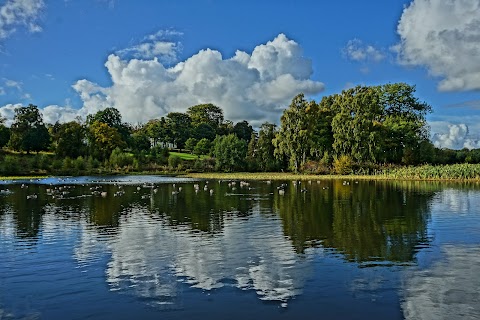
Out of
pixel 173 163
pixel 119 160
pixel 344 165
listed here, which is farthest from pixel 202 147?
pixel 344 165

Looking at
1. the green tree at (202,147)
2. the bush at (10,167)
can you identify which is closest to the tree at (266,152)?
the green tree at (202,147)

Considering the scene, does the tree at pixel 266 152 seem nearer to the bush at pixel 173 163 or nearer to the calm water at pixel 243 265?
the bush at pixel 173 163

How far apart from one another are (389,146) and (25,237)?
83327 millimetres

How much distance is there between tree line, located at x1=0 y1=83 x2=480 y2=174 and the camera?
292 ft

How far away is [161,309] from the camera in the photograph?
1131 centimetres

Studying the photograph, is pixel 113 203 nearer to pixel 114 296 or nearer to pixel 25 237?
pixel 25 237

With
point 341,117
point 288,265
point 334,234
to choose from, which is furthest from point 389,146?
point 288,265

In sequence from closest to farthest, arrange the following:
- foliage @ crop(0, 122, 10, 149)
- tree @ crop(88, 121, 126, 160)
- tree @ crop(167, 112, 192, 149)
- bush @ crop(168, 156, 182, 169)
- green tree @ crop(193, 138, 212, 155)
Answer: bush @ crop(168, 156, 182, 169), tree @ crop(88, 121, 126, 160), foliage @ crop(0, 122, 10, 149), green tree @ crop(193, 138, 212, 155), tree @ crop(167, 112, 192, 149)

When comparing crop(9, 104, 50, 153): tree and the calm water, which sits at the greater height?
crop(9, 104, 50, 153): tree

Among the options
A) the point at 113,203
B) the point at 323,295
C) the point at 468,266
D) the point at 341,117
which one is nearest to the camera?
the point at 323,295

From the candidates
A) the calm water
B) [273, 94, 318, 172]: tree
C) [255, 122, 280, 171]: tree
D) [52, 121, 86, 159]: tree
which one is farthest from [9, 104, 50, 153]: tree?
the calm water

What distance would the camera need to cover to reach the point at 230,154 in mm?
110188

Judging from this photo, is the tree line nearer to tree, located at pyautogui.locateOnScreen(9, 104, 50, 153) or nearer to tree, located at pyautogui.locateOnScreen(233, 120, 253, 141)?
tree, located at pyautogui.locateOnScreen(9, 104, 50, 153)

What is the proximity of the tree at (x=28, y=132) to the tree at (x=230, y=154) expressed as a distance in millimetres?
59197
